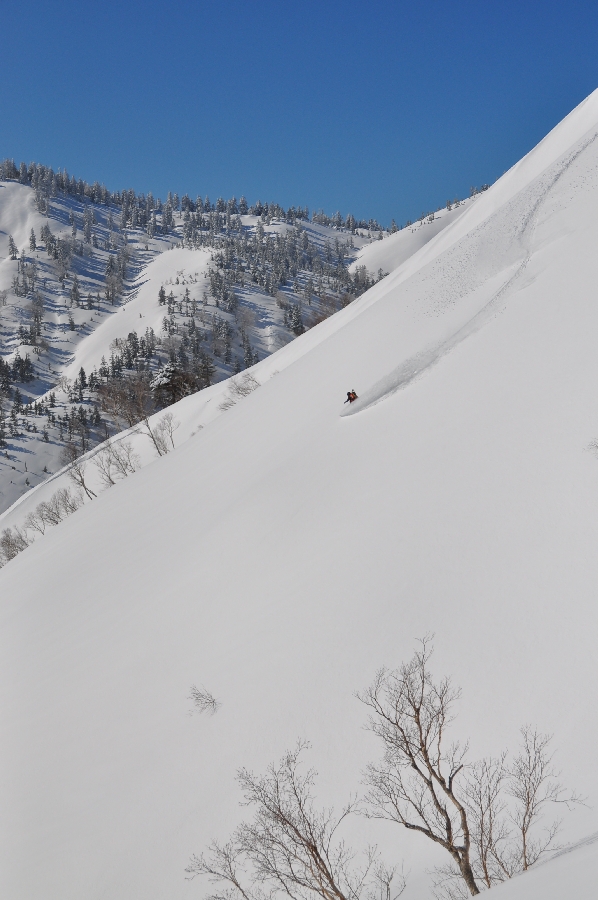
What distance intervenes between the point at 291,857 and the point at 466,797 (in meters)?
4.77

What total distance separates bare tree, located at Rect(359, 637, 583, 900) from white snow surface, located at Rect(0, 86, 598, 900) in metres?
0.53

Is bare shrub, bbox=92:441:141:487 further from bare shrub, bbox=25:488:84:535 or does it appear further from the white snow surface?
the white snow surface

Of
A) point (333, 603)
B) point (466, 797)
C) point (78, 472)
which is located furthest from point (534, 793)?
point (78, 472)

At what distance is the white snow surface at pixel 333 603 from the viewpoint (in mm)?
15047

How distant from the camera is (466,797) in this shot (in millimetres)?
13219

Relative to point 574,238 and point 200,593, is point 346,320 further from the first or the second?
point 200,593

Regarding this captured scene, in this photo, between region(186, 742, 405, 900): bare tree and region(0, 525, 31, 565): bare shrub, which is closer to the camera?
region(186, 742, 405, 900): bare tree

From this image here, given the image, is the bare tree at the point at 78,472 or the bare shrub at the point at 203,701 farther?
the bare tree at the point at 78,472

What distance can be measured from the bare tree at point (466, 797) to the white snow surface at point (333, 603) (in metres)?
0.53

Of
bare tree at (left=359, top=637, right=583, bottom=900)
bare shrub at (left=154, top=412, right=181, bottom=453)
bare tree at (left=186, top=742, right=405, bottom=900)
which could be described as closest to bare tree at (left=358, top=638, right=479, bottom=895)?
bare tree at (left=359, top=637, right=583, bottom=900)

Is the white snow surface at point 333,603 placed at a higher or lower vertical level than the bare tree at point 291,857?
higher

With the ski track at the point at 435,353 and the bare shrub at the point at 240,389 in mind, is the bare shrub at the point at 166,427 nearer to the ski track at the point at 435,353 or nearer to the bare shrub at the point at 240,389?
the bare shrub at the point at 240,389

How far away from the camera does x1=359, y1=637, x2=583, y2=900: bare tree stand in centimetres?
1129

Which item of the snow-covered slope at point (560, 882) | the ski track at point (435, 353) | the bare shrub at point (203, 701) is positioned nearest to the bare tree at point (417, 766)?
the snow-covered slope at point (560, 882)
